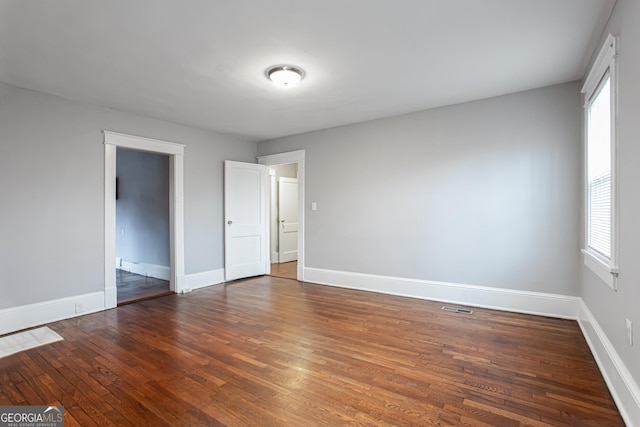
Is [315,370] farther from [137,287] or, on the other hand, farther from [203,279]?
[137,287]

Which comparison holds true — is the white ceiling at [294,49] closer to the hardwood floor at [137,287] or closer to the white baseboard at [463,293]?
the white baseboard at [463,293]

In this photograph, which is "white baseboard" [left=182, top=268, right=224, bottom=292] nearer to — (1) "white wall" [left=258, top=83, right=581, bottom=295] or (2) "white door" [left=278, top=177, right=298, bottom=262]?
(1) "white wall" [left=258, top=83, right=581, bottom=295]

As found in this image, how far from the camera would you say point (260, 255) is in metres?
6.12

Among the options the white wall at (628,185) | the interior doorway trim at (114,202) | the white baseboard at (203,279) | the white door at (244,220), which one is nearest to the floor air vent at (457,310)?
the white wall at (628,185)

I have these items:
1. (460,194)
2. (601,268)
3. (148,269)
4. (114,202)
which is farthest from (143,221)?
(601,268)

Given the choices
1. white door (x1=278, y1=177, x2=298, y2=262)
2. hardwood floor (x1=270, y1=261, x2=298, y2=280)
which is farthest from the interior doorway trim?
white door (x1=278, y1=177, x2=298, y2=262)

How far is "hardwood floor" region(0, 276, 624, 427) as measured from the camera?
1.91m

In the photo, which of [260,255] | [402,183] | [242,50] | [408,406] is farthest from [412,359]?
[260,255]

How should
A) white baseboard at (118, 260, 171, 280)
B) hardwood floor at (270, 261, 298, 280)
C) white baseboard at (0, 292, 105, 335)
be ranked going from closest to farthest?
white baseboard at (0, 292, 105, 335)
white baseboard at (118, 260, 171, 280)
hardwood floor at (270, 261, 298, 280)

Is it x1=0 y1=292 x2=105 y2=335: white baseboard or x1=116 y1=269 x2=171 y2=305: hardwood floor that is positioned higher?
x1=0 y1=292 x2=105 y2=335: white baseboard

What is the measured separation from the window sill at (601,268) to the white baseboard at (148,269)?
5.83 meters

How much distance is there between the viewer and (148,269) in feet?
20.0

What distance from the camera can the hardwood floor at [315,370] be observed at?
1.91m

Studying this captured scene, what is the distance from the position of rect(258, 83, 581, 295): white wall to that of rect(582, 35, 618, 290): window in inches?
15.9
